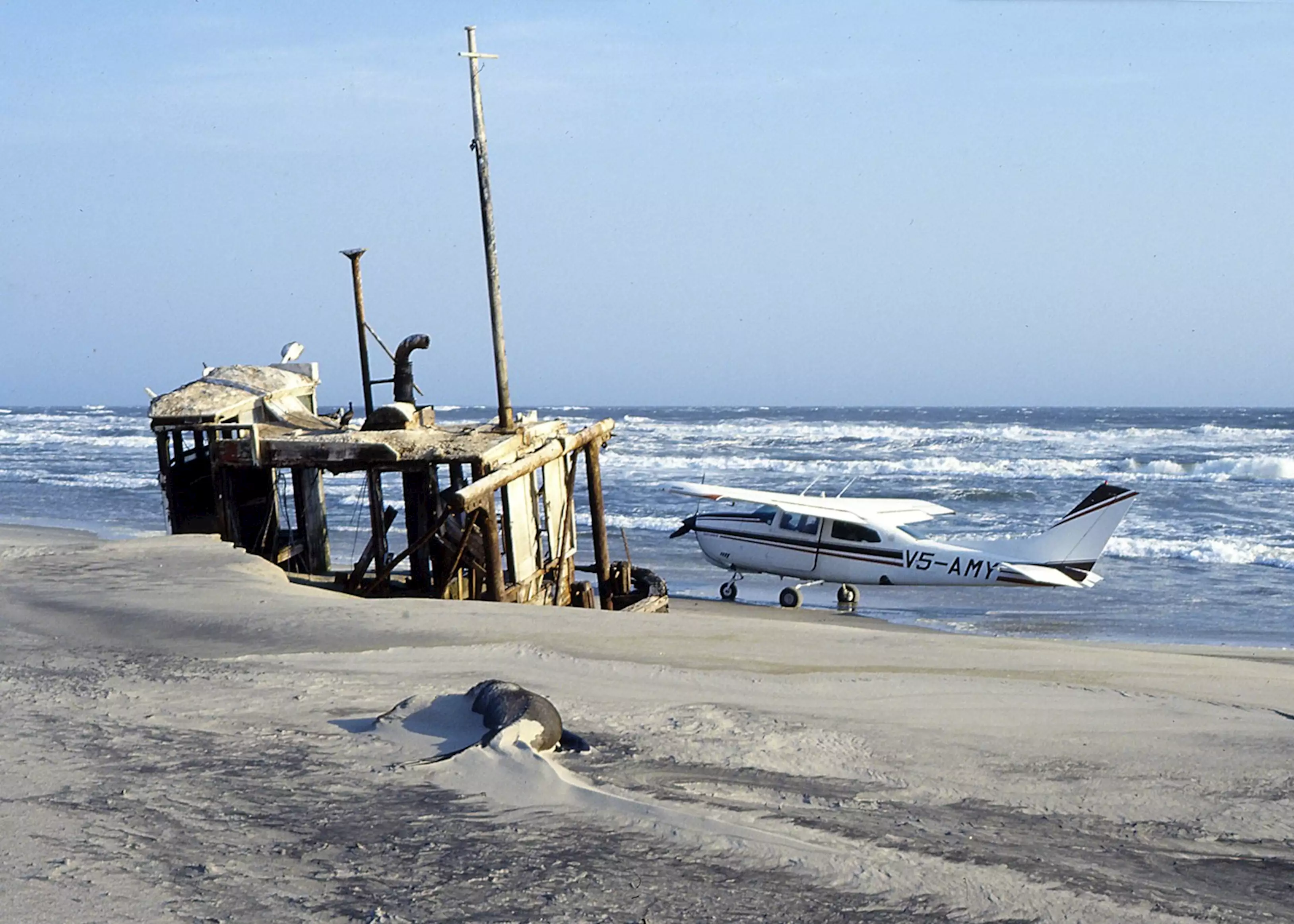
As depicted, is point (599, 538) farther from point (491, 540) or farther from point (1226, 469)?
point (1226, 469)

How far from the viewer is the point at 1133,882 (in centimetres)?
480

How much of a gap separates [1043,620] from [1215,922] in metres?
13.5

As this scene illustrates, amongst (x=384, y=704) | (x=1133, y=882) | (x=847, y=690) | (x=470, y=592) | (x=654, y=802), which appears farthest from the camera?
(x=470, y=592)

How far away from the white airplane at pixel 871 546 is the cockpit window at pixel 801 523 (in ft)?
0.05

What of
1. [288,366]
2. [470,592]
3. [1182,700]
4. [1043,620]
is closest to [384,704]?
[1182,700]

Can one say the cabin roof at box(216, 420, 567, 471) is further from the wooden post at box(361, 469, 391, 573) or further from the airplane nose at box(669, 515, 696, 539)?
the airplane nose at box(669, 515, 696, 539)

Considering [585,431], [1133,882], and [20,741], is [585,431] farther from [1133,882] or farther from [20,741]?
[1133,882]

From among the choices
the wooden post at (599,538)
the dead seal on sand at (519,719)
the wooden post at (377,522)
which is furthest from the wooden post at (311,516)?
the dead seal on sand at (519,719)

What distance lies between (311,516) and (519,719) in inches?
391

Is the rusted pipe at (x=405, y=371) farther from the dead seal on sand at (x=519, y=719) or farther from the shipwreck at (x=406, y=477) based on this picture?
the dead seal on sand at (x=519, y=719)

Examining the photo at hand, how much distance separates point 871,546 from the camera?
67.2ft

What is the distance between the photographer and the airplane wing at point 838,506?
21.0 metres

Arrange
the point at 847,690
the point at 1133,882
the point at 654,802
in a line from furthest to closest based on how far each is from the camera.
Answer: the point at 847,690, the point at 654,802, the point at 1133,882

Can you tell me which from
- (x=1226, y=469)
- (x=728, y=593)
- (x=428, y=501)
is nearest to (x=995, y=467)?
(x=1226, y=469)
